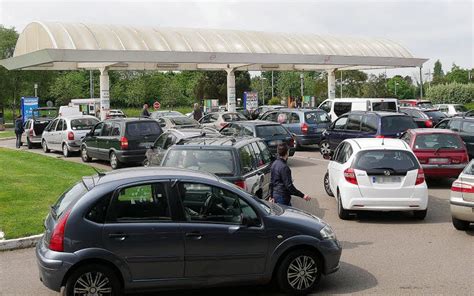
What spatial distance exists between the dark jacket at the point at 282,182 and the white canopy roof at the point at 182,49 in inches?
860

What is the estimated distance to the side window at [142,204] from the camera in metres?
6.34

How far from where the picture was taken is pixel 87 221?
6191mm

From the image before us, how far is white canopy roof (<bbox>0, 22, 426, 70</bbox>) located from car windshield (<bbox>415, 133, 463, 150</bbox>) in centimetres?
1920

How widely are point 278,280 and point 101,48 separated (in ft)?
90.9

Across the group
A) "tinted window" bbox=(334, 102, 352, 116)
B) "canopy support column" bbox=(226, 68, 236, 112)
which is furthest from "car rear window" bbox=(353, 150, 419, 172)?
"canopy support column" bbox=(226, 68, 236, 112)

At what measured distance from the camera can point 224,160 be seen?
33.3ft

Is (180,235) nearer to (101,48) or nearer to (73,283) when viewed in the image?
(73,283)

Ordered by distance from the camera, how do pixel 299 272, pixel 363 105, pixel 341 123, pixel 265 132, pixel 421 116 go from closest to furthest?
pixel 299 272, pixel 265 132, pixel 341 123, pixel 363 105, pixel 421 116

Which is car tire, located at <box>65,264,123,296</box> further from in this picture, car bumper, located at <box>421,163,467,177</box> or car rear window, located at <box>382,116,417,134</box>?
car rear window, located at <box>382,116,417,134</box>

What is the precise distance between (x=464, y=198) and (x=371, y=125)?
33.7ft

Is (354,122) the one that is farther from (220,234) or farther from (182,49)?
(182,49)

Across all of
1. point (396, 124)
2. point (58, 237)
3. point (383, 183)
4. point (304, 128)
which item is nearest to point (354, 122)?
point (396, 124)

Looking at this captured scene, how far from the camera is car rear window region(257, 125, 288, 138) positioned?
1962 cm

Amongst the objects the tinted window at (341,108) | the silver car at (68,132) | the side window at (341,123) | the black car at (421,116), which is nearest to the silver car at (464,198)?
the side window at (341,123)
